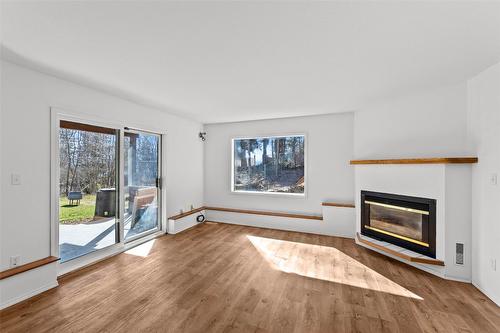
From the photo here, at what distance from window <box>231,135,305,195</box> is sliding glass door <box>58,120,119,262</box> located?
2711 mm

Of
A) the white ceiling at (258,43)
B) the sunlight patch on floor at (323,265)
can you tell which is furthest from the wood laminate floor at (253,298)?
the white ceiling at (258,43)

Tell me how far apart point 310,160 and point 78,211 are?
4.14m

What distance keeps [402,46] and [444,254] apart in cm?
260

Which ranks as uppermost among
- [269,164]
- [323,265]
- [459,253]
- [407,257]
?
[269,164]

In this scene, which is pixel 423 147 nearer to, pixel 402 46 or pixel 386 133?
pixel 386 133

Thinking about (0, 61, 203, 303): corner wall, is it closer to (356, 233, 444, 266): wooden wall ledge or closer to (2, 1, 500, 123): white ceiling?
(2, 1, 500, 123): white ceiling

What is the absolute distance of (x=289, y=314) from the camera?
6.65 feet

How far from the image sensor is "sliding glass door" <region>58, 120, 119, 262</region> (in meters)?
2.83

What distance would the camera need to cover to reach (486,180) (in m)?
2.41

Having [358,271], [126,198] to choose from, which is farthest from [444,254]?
[126,198]

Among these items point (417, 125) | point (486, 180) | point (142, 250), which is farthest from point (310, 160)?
point (142, 250)

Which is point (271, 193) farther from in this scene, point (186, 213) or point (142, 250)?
point (142, 250)

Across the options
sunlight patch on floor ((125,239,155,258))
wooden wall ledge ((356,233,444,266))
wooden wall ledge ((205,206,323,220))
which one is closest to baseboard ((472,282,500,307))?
wooden wall ledge ((356,233,444,266))

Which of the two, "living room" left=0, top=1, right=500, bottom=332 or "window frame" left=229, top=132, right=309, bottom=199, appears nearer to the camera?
"living room" left=0, top=1, right=500, bottom=332
